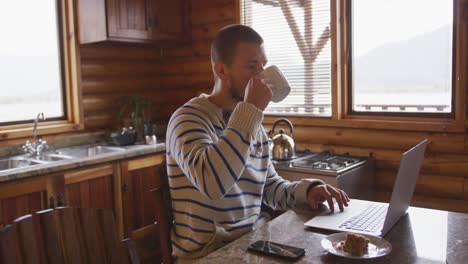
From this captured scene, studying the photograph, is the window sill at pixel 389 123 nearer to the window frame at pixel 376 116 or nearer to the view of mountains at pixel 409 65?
the window frame at pixel 376 116

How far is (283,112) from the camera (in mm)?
3789

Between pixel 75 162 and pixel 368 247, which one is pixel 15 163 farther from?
pixel 368 247

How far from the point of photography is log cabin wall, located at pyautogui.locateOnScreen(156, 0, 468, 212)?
302cm

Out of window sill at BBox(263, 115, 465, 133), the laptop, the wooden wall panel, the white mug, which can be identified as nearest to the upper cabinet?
the wooden wall panel

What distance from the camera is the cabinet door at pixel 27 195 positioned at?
2.66 meters

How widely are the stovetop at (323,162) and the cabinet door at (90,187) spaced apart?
117cm

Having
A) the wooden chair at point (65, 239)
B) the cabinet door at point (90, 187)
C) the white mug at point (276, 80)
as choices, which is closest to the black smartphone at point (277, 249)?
the wooden chair at point (65, 239)

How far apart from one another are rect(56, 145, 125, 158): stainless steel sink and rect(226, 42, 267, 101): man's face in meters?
1.94

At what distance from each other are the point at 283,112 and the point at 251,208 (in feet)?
6.66

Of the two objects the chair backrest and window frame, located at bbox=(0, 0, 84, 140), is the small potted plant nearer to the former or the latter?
window frame, located at bbox=(0, 0, 84, 140)

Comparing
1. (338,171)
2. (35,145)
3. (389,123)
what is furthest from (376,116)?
(35,145)

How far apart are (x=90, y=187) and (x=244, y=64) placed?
5.88 ft

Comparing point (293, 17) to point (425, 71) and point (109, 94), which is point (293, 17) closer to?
point (425, 71)

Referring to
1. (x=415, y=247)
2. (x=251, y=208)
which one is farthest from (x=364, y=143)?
(x=415, y=247)
